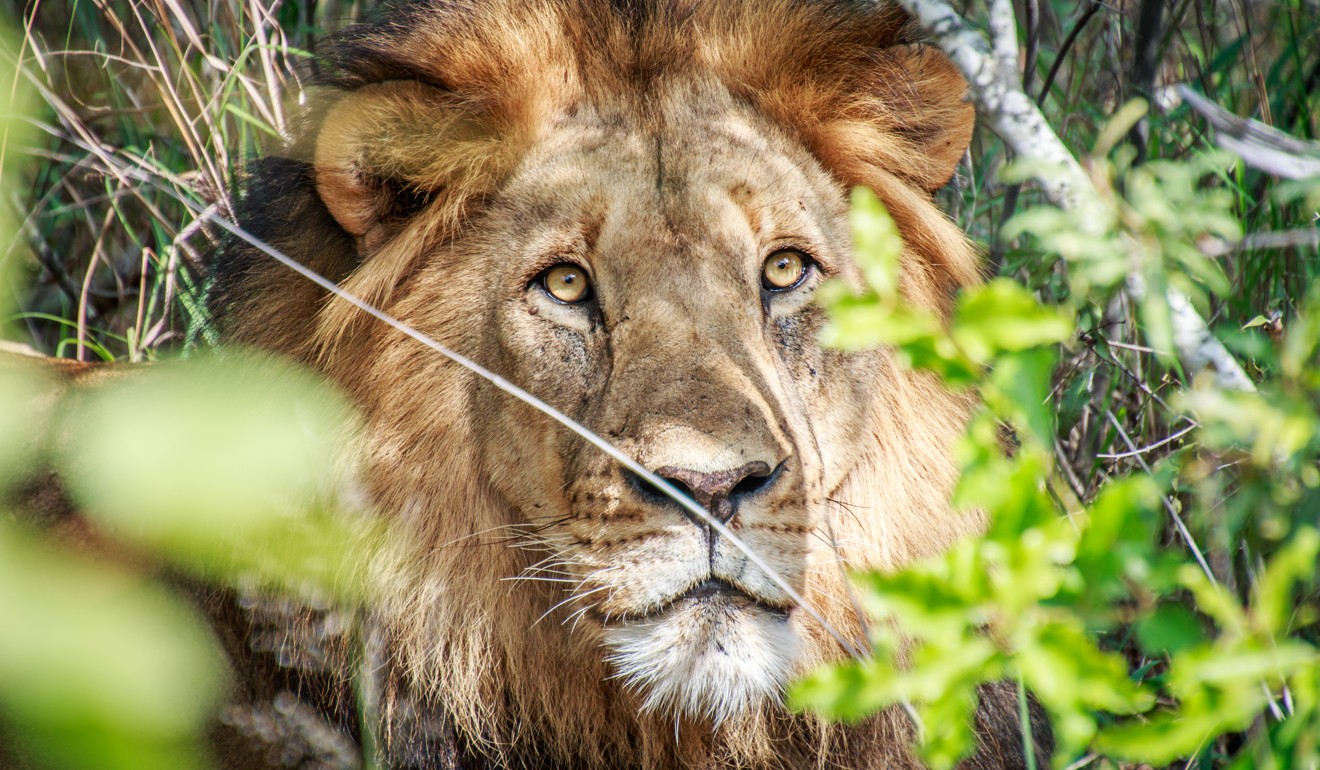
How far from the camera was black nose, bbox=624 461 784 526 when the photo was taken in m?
2.27

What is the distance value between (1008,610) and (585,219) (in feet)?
5.81

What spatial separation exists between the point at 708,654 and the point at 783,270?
36.3 inches

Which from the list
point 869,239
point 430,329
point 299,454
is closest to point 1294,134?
point 430,329

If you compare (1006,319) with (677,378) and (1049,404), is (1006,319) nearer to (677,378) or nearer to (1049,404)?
(677,378)

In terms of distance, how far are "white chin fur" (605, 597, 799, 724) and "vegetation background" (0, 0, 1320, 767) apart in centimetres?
30

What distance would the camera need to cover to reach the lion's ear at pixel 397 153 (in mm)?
2855

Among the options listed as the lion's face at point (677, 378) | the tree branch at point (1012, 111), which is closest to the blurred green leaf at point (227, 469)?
the lion's face at point (677, 378)

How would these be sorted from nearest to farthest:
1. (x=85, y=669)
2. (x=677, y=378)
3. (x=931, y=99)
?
(x=85, y=669) → (x=677, y=378) → (x=931, y=99)

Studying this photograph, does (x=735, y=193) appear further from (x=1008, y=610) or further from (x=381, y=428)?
(x=1008, y=610)

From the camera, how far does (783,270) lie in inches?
113

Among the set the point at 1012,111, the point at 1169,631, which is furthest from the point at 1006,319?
Result: the point at 1012,111

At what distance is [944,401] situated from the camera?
308 centimetres

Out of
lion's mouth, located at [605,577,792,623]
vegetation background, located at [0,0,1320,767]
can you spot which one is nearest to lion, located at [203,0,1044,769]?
lion's mouth, located at [605,577,792,623]

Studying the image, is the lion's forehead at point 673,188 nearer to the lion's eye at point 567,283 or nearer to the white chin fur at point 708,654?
the lion's eye at point 567,283
